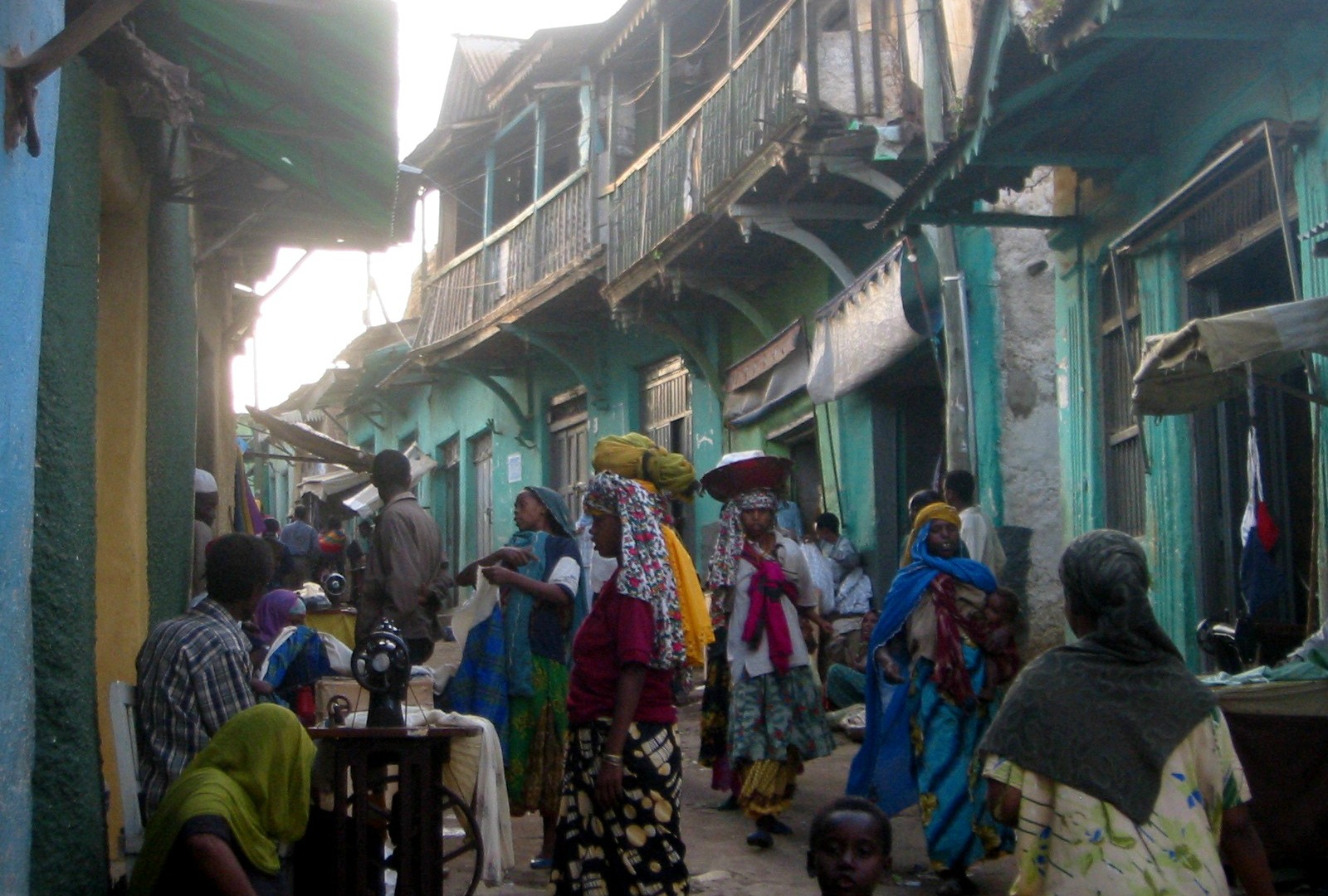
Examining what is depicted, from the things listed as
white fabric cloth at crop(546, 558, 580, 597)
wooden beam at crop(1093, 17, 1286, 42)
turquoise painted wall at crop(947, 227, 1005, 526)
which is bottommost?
white fabric cloth at crop(546, 558, 580, 597)

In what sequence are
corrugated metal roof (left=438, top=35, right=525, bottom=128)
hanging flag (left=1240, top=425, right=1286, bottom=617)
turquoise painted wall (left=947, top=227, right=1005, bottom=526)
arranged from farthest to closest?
corrugated metal roof (left=438, top=35, right=525, bottom=128) → turquoise painted wall (left=947, top=227, right=1005, bottom=526) → hanging flag (left=1240, top=425, right=1286, bottom=617)

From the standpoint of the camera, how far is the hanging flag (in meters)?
6.64

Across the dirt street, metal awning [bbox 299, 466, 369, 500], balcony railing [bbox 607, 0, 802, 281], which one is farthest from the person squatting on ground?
metal awning [bbox 299, 466, 369, 500]

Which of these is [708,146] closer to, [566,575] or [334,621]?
[334,621]

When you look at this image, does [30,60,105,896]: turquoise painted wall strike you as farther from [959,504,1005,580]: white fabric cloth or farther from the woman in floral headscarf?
[959,504,1005,580]: white fabric cloth

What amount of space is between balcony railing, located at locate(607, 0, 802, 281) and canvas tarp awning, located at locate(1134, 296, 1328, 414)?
15.6ft

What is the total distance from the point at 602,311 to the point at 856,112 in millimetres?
6407

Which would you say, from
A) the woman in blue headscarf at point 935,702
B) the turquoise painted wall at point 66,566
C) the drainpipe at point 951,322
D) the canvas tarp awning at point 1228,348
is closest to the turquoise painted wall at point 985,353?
the drainpipe at point 951,322

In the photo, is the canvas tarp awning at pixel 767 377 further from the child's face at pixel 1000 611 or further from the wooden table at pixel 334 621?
the child's face at pixel 1000 611

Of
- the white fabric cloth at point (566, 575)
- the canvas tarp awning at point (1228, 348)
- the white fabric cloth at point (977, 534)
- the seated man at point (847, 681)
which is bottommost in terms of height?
the seated man at point (847, 681)

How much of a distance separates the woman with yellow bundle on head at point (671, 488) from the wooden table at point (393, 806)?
91 cm

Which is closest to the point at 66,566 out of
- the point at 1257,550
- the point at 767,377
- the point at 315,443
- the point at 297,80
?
the point at 297,80

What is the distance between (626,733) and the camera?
438cm

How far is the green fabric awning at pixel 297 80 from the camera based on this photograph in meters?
5.67
